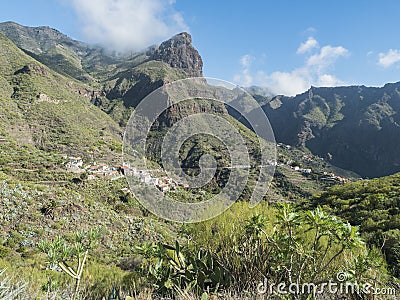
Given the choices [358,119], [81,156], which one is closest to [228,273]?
[81,156]

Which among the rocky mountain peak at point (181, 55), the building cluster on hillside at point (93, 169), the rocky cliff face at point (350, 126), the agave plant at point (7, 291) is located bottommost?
the building cluster on hillside at point (93, 169)

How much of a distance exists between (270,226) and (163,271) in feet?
3.60

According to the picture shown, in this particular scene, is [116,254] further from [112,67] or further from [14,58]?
[112,67]

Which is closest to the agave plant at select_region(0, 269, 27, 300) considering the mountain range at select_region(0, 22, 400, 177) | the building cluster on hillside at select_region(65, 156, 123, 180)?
the building cluster on hillside at select_region(65, 156, 123, 180)

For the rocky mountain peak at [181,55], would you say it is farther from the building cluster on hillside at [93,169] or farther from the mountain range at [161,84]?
the building cluster on hillside at [93,169]

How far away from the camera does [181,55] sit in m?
111

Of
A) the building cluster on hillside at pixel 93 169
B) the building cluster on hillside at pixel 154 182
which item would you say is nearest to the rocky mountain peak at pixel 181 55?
the building cluster on hillside at pixel 93 169

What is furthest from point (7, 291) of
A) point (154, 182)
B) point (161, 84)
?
point (161, 84)

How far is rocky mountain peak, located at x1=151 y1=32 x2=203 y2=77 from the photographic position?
4306 inches

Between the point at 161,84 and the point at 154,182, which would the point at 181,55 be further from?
the point at 154,182

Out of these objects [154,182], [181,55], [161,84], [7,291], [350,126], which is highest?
[181,55]

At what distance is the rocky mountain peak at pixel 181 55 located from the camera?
4306 inches

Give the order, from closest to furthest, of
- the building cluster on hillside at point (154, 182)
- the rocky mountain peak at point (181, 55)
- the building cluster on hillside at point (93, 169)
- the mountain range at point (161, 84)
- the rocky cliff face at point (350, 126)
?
the building cluster on hillside at point (154, 182) < the building cluster on hillside at point (93, 169) < the mountain range at point (161, 84) < the rocky cliff face at point (350, 126) < the rocky mountain peak at point (181, 55)

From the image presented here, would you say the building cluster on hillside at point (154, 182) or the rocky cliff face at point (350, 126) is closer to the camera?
the building cluster on hillside at point (154, 182)
